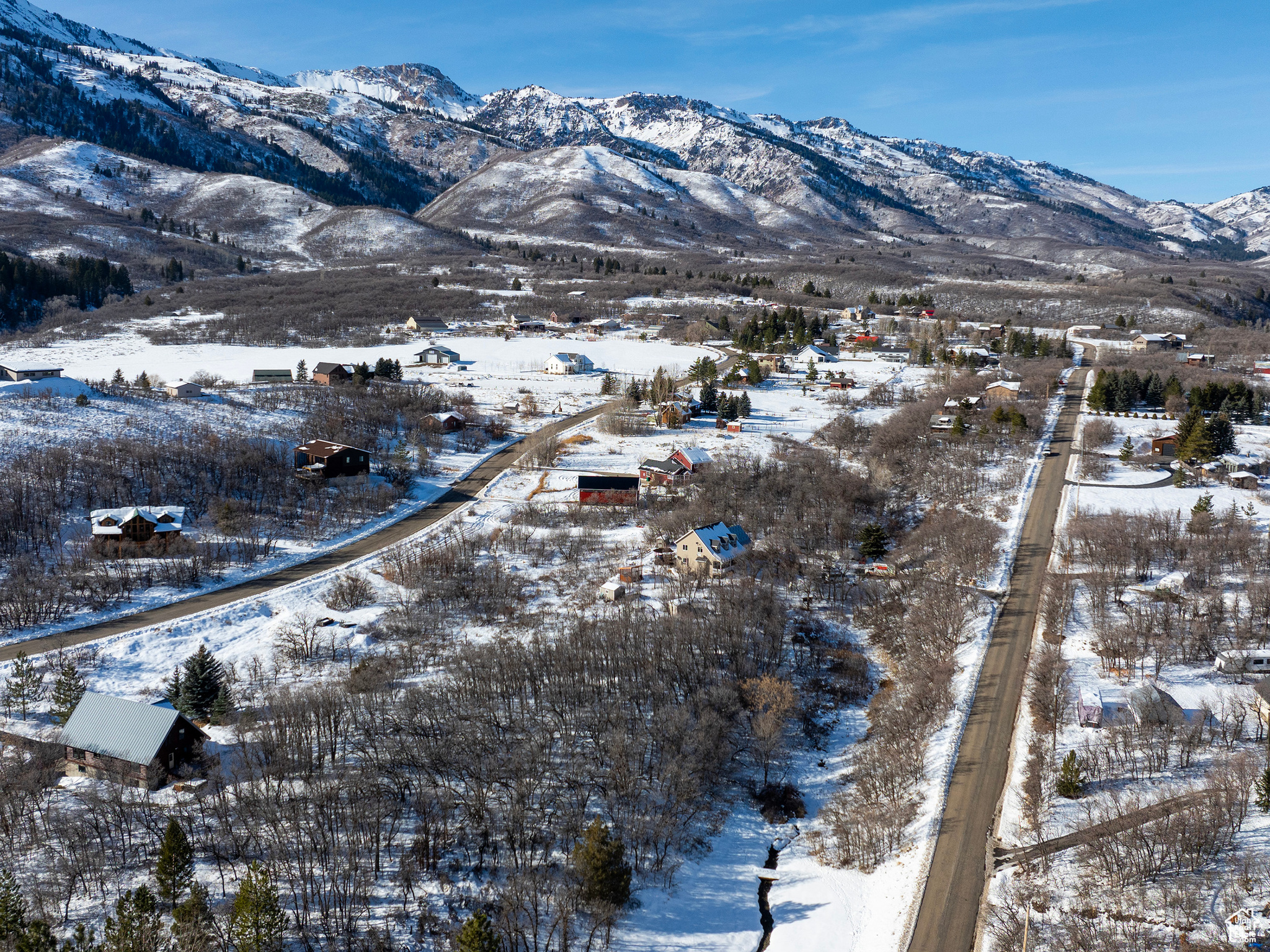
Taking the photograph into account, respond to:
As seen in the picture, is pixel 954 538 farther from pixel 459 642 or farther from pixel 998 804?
pixel 459 642

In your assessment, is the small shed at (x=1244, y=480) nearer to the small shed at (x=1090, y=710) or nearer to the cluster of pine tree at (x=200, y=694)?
the small shed at (x=1090, y=710)

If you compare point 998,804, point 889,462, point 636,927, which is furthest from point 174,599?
point 889,462

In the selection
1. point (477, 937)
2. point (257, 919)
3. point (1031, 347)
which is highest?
point (1031, 347)

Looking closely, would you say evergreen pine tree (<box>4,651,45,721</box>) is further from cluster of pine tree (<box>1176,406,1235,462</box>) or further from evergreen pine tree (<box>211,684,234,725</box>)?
cluster of pine tree (<box>1176,406,1235,462</box>)

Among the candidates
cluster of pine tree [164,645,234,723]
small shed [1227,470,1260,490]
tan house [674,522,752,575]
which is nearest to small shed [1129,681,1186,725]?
tan house [674,522,752,575]

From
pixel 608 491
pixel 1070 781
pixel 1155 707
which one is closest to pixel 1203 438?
pixel 1155 707

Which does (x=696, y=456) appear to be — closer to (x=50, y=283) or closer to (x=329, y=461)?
(x=329, y=461)

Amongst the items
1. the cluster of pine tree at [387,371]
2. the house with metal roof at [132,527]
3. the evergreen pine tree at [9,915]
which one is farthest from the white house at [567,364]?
the evergreen pine tree at [9,915]
